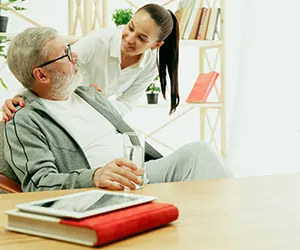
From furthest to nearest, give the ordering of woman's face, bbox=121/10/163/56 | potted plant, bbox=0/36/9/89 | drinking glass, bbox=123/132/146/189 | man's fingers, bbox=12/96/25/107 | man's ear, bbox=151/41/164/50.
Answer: potted plant, bbox=0/36/9/89, man's ear, bbox=151/41/164/50, woman's face, bbox=121/10/163/56, man's fingers, bbox=12/96/25/107, drinking glass, bbox=123/132/146/189

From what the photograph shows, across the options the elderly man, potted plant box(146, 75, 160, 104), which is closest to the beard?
the elderly man

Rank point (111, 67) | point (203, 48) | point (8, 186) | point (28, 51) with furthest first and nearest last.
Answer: point (203, 48) → point (111, 67) → point (28, 51) → point (8, 186)

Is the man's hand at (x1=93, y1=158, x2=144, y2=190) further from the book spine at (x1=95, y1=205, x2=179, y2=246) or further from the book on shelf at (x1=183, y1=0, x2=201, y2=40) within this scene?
the book on shelf at (x1=183, y1=0, x2=201, y2=40)

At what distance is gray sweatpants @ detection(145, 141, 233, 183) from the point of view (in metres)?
1.92

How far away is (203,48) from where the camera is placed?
415 cm

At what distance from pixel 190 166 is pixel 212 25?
2.06 m

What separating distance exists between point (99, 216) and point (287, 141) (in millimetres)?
3183

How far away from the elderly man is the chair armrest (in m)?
0.03

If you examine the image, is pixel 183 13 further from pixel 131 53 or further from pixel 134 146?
pixel 134 146

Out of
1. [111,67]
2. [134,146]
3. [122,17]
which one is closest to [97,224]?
[134,146]

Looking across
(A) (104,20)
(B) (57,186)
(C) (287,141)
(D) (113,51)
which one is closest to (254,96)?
(C) (287,141)

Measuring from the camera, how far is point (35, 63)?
2.12m

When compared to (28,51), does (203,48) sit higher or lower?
lower

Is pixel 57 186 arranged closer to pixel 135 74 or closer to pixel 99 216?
pixel 99 216
